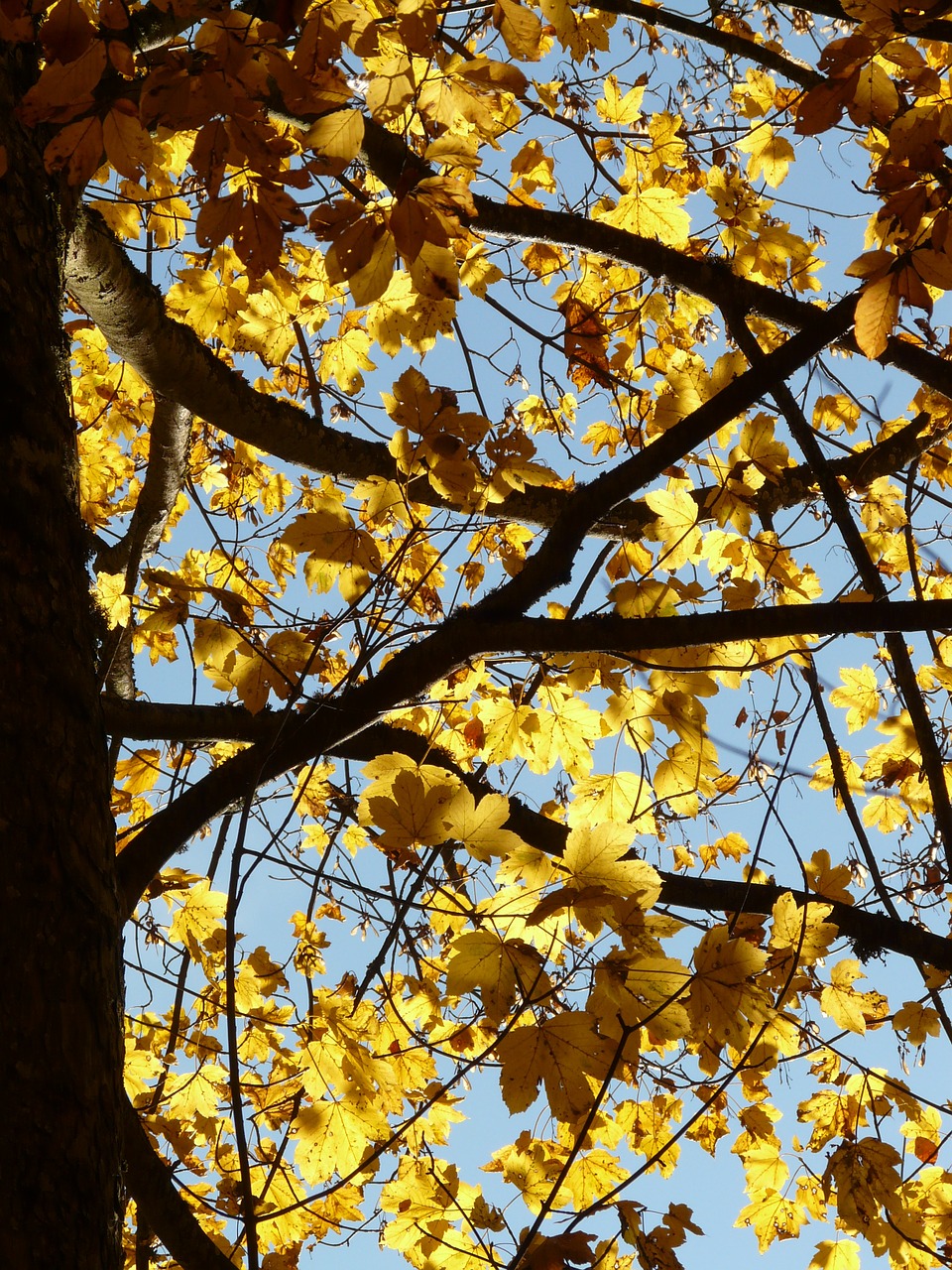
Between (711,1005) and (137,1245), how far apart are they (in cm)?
109

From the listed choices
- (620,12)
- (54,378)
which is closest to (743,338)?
(620,12)

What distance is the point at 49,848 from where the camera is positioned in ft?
2.93

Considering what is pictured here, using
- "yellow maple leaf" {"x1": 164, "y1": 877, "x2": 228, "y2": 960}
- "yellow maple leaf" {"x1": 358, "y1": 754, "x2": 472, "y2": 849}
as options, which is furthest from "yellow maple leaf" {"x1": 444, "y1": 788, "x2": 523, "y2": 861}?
"yellow maple leaf" {"x1": 164, "y1": 877, "x2": 228, "y2": 960}

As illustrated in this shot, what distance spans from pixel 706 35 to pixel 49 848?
8.48 feet

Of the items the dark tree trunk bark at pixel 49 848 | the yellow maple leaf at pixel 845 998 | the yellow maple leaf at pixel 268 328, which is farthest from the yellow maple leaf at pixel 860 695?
the dark tree trunk bark at pixel 49 848

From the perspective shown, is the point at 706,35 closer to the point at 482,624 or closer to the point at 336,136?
the point at 336,136

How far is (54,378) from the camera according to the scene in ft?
4.12

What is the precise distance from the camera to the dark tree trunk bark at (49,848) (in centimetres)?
75

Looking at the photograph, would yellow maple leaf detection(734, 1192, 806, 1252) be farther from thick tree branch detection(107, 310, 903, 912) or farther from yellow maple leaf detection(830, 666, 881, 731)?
Result: thick tree branch detection(107, 310, 903, 912)

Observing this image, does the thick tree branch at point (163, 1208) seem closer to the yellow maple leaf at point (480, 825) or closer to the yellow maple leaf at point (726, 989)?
the yellow maple leaf at point (480, 825)

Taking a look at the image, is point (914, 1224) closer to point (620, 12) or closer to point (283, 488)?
point (620, 12)

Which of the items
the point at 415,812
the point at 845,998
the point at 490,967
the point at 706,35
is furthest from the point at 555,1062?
the point at 706,35

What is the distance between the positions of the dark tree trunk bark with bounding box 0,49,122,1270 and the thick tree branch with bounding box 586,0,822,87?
1616 millimetres

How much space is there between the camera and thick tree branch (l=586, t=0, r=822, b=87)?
2230mm
